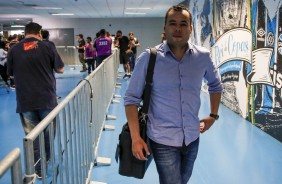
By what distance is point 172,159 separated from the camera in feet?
6.59

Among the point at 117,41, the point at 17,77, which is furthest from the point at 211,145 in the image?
the point at 117,41

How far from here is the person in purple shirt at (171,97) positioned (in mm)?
1924

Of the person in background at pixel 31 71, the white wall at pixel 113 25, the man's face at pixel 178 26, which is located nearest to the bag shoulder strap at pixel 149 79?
the man's face at pixel 178 26

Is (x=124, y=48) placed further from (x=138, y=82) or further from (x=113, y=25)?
(x=138, y=82)

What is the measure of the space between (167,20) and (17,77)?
6.91ft

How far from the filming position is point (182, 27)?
192 centimetres

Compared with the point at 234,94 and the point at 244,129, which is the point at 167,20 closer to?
the point at 244,129

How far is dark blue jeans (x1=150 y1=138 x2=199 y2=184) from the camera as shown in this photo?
200cm

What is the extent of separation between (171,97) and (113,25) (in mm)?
19988

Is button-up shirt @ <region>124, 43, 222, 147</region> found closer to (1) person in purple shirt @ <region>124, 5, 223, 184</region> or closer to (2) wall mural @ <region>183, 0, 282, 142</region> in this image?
(1) person in purple shirt @ <region>124, 5, 223, 184</region>

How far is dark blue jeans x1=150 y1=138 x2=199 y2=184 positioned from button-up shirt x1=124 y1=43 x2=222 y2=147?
51 millimetres

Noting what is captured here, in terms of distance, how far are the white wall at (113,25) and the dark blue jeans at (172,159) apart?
19.7 metres

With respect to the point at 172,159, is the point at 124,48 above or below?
above

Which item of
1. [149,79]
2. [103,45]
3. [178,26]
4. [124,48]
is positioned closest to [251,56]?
[178,26]
